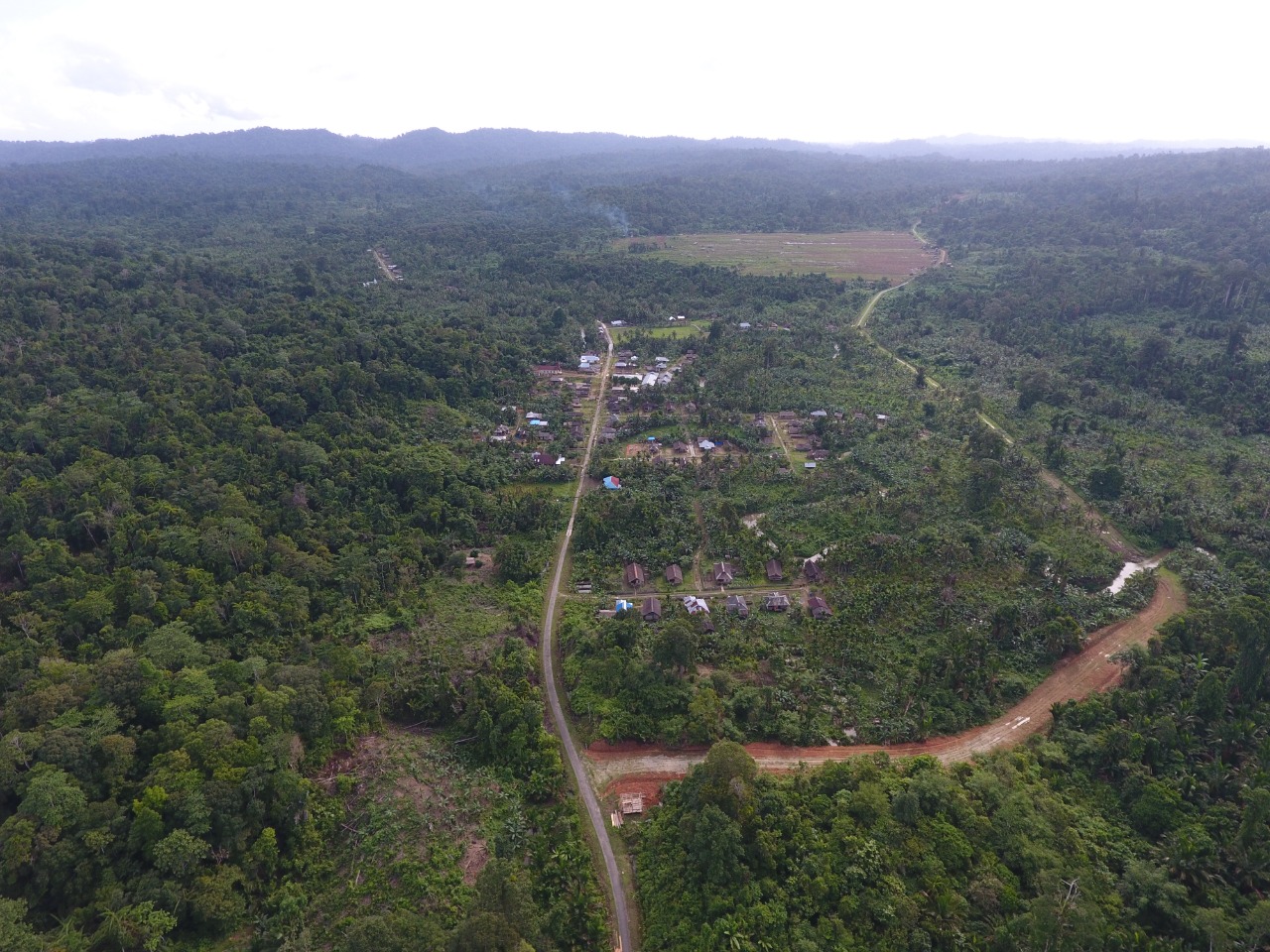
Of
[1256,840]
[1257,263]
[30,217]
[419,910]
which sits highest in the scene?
[30,217]

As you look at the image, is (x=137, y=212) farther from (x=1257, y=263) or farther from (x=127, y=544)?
(x=1257, y=263)

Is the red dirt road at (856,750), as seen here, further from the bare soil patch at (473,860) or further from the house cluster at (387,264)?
the house cluster at (387,264)

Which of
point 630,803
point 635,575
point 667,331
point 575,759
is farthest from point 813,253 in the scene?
point 630,803

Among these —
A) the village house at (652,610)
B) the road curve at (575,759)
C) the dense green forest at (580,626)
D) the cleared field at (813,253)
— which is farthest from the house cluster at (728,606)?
the cleared field at (813,253)

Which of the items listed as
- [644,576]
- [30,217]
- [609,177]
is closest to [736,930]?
[644,576]

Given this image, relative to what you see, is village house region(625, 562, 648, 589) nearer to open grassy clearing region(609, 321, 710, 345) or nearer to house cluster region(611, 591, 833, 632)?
house cluster region(611, 591, 833, 632)

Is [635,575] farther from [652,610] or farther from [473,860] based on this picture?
[473,860]

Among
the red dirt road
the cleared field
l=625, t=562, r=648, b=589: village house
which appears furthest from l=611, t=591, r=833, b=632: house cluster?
the cleared field
